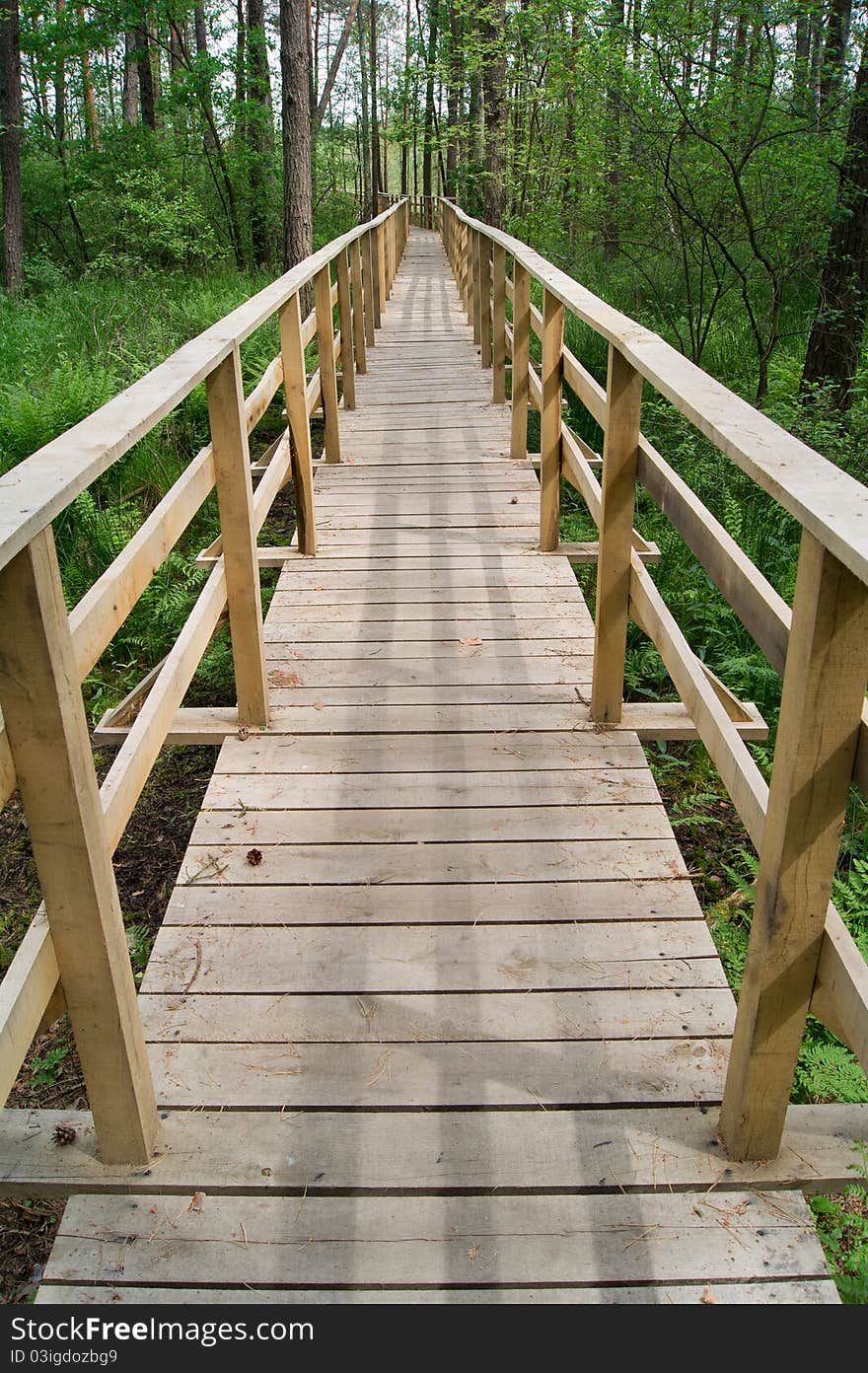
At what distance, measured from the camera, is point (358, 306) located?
29.5 ft

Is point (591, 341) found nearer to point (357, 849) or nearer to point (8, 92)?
point (357, 849)

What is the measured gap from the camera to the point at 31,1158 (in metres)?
1.98

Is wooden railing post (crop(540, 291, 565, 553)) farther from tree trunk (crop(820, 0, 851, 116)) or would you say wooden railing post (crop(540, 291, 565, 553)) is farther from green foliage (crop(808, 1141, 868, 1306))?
tree trunk (crop(820, 0, 851, 116))

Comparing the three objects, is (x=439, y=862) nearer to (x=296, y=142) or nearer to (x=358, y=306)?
(x=358, y=306)

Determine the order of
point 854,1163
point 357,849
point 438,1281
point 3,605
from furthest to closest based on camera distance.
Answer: point 357,849, point 854,1163, point 438,1281, point 3,605

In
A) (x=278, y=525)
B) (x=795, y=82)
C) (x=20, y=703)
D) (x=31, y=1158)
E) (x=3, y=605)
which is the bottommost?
(x=278, y=525)

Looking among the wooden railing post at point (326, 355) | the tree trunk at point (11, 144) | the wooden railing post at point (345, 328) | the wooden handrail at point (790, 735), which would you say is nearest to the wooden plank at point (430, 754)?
the wooden handrail at point (790, 735)

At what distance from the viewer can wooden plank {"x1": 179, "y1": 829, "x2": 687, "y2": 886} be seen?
2.81 meters

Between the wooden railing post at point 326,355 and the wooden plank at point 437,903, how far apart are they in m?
3.45

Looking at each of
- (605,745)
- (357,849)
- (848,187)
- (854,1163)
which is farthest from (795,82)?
(854,1163)

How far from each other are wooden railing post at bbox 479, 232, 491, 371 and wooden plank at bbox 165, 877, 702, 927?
7634 millimetres

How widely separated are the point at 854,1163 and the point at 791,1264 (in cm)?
23

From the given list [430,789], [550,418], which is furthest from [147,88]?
[430,789]

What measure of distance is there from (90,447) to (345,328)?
19.1 ft
